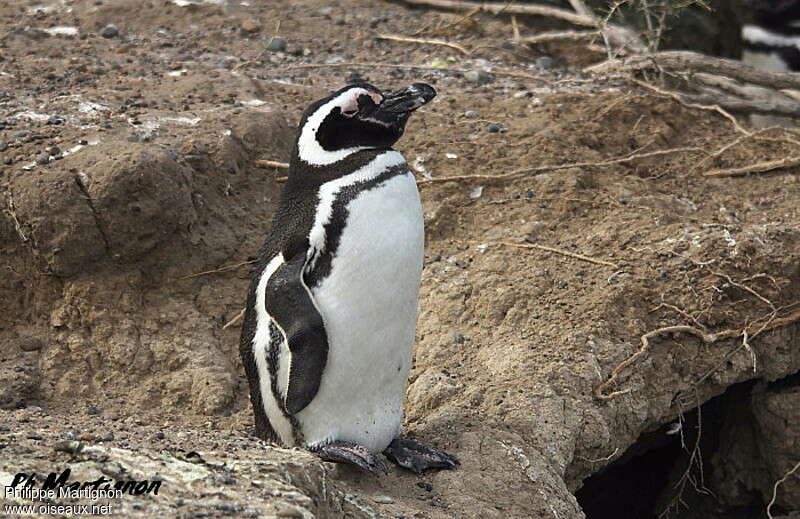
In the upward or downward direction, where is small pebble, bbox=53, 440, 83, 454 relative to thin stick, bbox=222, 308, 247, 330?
upward

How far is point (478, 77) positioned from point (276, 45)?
132 cm

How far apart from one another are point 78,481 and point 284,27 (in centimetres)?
491

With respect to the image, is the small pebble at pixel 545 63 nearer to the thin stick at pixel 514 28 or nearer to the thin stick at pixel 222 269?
the thin stick at pixel 514 28

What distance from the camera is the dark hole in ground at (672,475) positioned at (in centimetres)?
545

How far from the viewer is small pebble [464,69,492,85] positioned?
6434 millimetres

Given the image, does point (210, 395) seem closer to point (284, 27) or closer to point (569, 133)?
→ point (569, 133)

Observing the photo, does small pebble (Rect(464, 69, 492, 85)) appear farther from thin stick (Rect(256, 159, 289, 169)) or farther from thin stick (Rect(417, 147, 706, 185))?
thin stick (Rect(256, 159, 289, 169))

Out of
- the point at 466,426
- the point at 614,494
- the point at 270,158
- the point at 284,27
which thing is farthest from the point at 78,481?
the point at 284,27

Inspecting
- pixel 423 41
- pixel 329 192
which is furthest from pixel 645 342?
pixel 423 41

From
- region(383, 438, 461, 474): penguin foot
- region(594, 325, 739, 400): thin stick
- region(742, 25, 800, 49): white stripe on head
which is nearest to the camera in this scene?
region(383, 438, 461, 474): penguin foot

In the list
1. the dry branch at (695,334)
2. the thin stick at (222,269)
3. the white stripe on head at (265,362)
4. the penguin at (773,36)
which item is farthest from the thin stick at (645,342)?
the penguin at (773,36)

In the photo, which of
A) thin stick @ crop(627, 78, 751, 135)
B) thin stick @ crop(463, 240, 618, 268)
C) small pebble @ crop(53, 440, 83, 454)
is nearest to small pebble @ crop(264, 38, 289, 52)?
thin stick @ crop(627, 78, 751, 135)

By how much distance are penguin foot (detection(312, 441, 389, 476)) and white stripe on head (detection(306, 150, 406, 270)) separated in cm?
62

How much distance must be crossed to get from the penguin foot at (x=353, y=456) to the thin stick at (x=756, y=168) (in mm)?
2902
